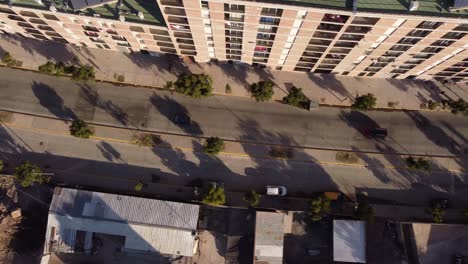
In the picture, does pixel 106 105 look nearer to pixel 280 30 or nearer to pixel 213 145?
pixel 213 145

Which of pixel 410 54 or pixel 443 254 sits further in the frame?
pixel 443 254

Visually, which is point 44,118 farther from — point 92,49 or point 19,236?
point 19,236

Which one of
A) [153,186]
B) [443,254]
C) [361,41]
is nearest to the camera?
[361,41]

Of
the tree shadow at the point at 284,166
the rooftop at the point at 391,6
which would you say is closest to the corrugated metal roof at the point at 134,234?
the tree shadow at the point at 284,166

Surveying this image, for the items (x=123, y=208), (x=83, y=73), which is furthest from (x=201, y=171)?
(x=83, y=73)

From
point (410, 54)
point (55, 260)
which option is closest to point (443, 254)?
point (410, 54)

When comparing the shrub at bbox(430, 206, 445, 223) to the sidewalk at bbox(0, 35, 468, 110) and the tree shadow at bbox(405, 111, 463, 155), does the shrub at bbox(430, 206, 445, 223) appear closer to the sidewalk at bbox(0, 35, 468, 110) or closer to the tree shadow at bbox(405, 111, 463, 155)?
the tree shadow at bbox(405, 111, 463, 155)

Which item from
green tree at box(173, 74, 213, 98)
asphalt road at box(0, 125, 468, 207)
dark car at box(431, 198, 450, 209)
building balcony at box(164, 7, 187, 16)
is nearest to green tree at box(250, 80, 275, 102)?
green tree at box(173, 74, 213, 98)
